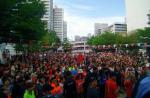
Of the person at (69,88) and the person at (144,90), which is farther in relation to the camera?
the person at (69,88)

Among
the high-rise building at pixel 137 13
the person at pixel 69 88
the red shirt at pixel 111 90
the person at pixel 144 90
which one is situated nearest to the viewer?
the person at pixel 144 90

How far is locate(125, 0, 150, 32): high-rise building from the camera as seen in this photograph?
180 meters

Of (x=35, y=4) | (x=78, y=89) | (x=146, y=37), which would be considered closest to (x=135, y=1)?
(x=146, y=37)

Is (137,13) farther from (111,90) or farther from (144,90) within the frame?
(144,90)

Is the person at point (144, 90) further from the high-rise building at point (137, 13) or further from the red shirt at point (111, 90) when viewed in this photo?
the high-rise building at point (137, 13)

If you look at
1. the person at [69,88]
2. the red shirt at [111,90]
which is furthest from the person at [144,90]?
the person at [69,88]

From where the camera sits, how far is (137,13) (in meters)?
182

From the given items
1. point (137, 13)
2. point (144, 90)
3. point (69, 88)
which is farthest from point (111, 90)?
point (137, 13)

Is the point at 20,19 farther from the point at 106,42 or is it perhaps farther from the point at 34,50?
the point at 106,42

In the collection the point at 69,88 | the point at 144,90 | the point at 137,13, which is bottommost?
the point at 69,88

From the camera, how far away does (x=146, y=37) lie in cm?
8906

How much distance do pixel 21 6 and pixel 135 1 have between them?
154 m

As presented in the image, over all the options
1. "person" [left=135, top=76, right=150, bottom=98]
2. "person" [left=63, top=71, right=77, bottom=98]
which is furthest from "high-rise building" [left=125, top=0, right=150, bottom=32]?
"person" [left=135, top=76, right=150, bottom=98]

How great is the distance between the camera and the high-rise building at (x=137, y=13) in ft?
592
